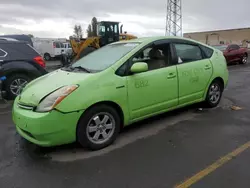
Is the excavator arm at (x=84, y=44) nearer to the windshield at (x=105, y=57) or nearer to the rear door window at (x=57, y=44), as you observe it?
the rear door window at (x=57, y=44)

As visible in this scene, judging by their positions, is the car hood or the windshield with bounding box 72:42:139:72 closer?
the car hood

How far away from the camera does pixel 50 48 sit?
2844 cm

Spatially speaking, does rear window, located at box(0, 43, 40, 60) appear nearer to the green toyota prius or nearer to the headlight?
the green toyota prius

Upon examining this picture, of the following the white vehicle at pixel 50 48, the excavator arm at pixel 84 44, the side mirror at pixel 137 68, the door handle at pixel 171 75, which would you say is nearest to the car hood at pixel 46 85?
the side mirror at pixel 137 68

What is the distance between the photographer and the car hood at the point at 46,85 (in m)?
3.60

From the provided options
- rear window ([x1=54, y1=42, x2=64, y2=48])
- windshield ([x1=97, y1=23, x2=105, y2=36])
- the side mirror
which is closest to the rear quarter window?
the side mirror

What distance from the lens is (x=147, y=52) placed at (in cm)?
459

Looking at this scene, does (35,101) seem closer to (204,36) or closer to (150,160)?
(150,160)

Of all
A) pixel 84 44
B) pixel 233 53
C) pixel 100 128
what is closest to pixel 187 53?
pixel 100 128

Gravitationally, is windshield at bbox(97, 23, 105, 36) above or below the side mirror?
above

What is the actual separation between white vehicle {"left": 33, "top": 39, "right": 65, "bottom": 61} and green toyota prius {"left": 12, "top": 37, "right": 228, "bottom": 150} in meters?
24.6

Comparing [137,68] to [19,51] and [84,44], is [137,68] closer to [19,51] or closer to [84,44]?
[19,51]

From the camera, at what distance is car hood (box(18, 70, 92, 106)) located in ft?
11.8

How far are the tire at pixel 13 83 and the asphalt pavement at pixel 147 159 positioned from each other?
253cm
